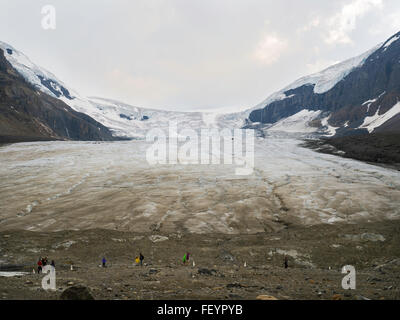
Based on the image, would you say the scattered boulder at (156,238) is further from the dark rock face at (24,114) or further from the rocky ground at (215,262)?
the dark rock face at (24,114)

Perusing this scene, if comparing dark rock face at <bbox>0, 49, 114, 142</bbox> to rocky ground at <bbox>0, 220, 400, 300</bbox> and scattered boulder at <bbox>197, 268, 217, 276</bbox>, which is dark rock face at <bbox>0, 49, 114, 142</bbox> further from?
scattered boulder at <bbox>197, 268, 217, 276</bbox>

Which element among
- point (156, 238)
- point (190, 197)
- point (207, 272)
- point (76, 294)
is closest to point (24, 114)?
point (190, 197)

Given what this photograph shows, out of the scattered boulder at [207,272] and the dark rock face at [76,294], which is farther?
the scattered boulder at [207,272]

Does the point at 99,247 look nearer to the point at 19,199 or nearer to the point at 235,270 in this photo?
the point at 235,270

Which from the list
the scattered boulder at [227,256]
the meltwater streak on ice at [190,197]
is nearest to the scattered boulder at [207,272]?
the scattered boulder at [227,256]

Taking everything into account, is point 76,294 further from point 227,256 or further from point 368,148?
point 368,148

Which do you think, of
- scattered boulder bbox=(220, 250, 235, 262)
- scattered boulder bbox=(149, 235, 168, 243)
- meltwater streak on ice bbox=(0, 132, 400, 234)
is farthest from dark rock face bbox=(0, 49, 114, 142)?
scattered boulder bbox=(220, 250, 235, 262)
